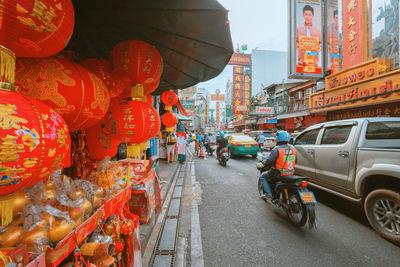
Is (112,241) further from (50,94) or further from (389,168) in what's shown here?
(389,168)

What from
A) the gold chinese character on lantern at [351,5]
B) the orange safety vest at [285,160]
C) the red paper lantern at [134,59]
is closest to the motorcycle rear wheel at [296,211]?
the orange safety vest at [285,160]

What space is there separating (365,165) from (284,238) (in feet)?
6.23

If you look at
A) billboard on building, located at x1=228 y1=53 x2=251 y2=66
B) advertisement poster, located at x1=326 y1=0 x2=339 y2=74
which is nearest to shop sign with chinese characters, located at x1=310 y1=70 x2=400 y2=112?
advertisement poster, located at x1=326 y1=0 x2=339 y2=74

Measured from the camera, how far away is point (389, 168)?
9.22 ft

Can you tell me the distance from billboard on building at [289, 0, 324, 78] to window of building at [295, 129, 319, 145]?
883cm

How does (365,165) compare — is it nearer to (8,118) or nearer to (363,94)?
(8,118)

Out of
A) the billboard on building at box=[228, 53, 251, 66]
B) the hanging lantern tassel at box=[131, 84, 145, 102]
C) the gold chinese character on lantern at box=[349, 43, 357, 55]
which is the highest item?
the billboard on building at box=[228, 53, 251, 66]

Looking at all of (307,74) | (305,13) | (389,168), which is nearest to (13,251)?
(389,168)

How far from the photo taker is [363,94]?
34.0 feet

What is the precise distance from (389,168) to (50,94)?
427 cm

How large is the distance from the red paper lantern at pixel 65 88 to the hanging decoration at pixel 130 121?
0.50 m

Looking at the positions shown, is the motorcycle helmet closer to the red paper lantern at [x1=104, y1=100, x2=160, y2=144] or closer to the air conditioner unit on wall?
the red paper lantern at [x1=104, y1=100, x2=160, y2=144]

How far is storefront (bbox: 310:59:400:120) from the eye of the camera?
915cm

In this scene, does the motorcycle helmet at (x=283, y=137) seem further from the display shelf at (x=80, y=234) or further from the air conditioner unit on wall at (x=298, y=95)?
the air conditioner unit on wall at (x=298, y=95)
